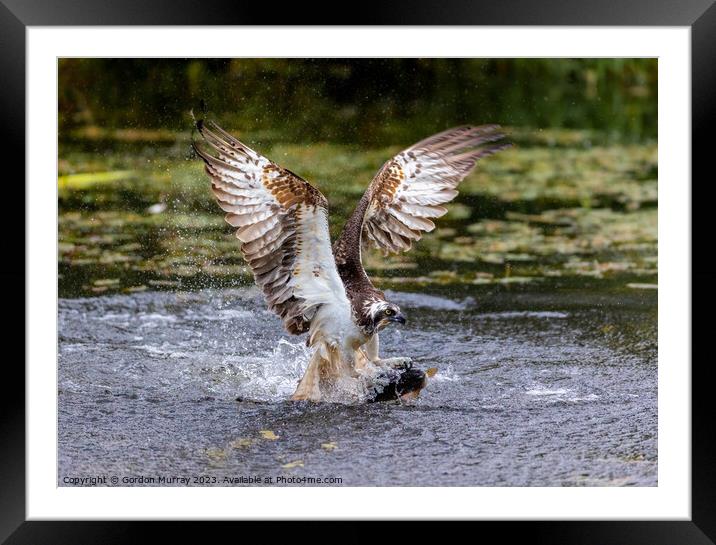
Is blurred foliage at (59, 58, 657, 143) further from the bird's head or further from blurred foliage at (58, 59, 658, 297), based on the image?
the bird's head

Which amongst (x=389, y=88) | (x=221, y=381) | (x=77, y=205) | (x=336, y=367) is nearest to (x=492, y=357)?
(x=336, y=367)

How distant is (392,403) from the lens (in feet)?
21.4

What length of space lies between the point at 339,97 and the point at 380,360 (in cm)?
523

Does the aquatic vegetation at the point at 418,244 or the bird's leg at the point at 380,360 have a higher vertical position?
the aquatic vegetation at the point at 418,244

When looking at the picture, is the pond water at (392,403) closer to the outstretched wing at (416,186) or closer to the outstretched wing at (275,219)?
the outstretched wing at (275,219)

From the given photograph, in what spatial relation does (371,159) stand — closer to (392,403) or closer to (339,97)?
(339,97)

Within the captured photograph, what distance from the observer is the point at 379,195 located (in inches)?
272

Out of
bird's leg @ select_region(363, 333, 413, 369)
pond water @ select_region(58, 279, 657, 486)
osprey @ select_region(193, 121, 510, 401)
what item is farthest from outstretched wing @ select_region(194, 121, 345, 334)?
pond water @ select_region(58, 279, 657, 486)

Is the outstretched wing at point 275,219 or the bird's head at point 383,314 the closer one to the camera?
the outstretched wing at point 275,219
